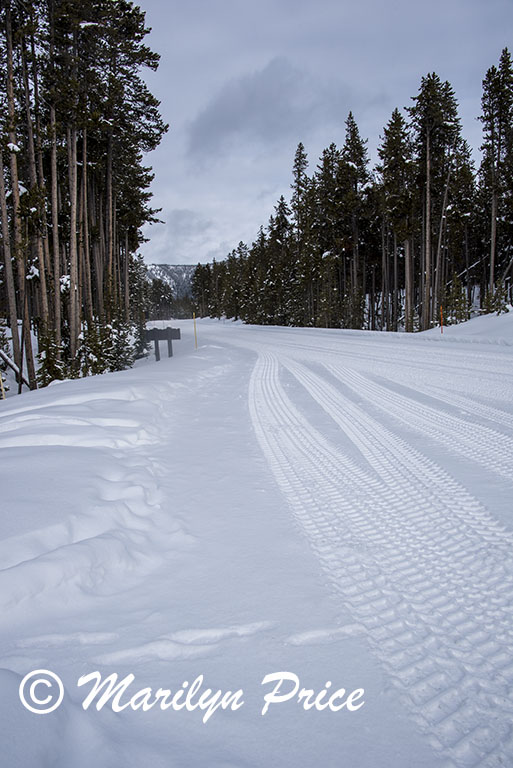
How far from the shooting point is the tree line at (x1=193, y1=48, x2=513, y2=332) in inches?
950

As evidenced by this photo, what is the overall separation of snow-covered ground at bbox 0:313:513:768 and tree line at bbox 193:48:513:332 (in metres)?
17.5

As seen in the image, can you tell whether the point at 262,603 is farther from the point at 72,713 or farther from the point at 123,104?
the point at 123,104

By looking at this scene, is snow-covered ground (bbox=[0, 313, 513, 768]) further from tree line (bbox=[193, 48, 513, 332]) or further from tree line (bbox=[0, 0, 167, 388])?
tree line (bbox=[193, 48, 513, 332])

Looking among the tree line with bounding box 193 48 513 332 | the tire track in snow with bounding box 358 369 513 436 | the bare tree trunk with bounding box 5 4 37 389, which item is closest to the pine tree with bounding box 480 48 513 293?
the tree line with bounding box 193 48 513 332

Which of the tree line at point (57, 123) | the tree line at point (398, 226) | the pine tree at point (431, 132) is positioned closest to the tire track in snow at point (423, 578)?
the tree line at point (57, 123)

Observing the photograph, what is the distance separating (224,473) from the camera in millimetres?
3885

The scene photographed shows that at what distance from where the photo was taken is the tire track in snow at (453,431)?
392cm

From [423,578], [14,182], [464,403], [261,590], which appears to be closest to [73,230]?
[14,182]

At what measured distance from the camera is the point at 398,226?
27.2 metres

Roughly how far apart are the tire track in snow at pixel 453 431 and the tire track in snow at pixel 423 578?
1.80 feet

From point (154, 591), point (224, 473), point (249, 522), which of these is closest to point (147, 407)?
point (224, 473)

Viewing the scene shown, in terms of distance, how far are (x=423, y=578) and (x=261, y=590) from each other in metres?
0.92

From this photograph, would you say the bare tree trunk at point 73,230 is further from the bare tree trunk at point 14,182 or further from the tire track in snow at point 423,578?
the tire track in snow at point 423,578

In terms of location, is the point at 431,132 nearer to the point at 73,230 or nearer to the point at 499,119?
the point at 499,119
